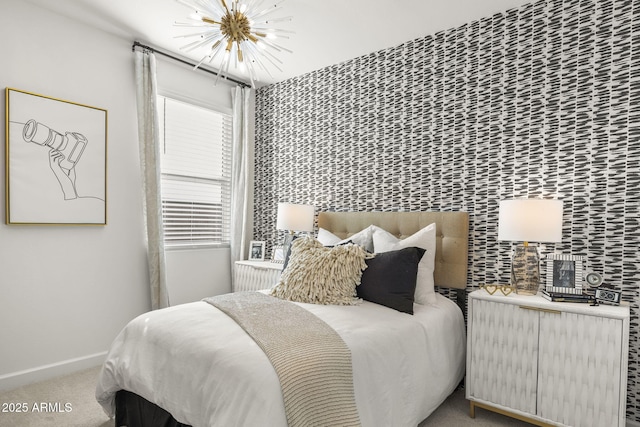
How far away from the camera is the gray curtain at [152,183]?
3.26 metres

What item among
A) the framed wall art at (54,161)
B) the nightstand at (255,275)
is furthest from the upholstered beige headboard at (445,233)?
the framed wall art at (54,161)

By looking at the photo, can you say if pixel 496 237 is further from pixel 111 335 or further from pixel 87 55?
pixel 87 55

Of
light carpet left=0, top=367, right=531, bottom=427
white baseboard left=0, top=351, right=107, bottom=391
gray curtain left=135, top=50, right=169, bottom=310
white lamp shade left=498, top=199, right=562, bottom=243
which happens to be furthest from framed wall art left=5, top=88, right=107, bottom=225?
white lamp shade left=498, top=199, right=562, bottom=243

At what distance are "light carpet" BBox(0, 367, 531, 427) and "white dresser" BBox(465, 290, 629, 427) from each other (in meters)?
0.12

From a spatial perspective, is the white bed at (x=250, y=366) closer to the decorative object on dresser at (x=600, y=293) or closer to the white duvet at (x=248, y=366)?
the white duvet at (x=248, y=366)

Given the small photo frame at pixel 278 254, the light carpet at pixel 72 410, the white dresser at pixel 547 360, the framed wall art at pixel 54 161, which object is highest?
the framed wall art at pixel 54 161

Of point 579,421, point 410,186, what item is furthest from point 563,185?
point 579,421

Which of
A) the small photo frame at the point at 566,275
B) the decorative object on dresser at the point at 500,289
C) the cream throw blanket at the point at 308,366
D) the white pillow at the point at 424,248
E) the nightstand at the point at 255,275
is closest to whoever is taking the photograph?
the cream throw blanket at the point at 308,366

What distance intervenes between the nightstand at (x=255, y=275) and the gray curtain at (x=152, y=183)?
0.73 meters

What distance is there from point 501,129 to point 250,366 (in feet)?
7.40

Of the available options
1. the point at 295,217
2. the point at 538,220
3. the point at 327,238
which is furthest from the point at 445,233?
the point at 295,217

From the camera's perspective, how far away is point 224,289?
400 cm

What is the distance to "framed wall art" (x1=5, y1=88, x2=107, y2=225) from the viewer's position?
103 inches

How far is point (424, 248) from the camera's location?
8.54ft
